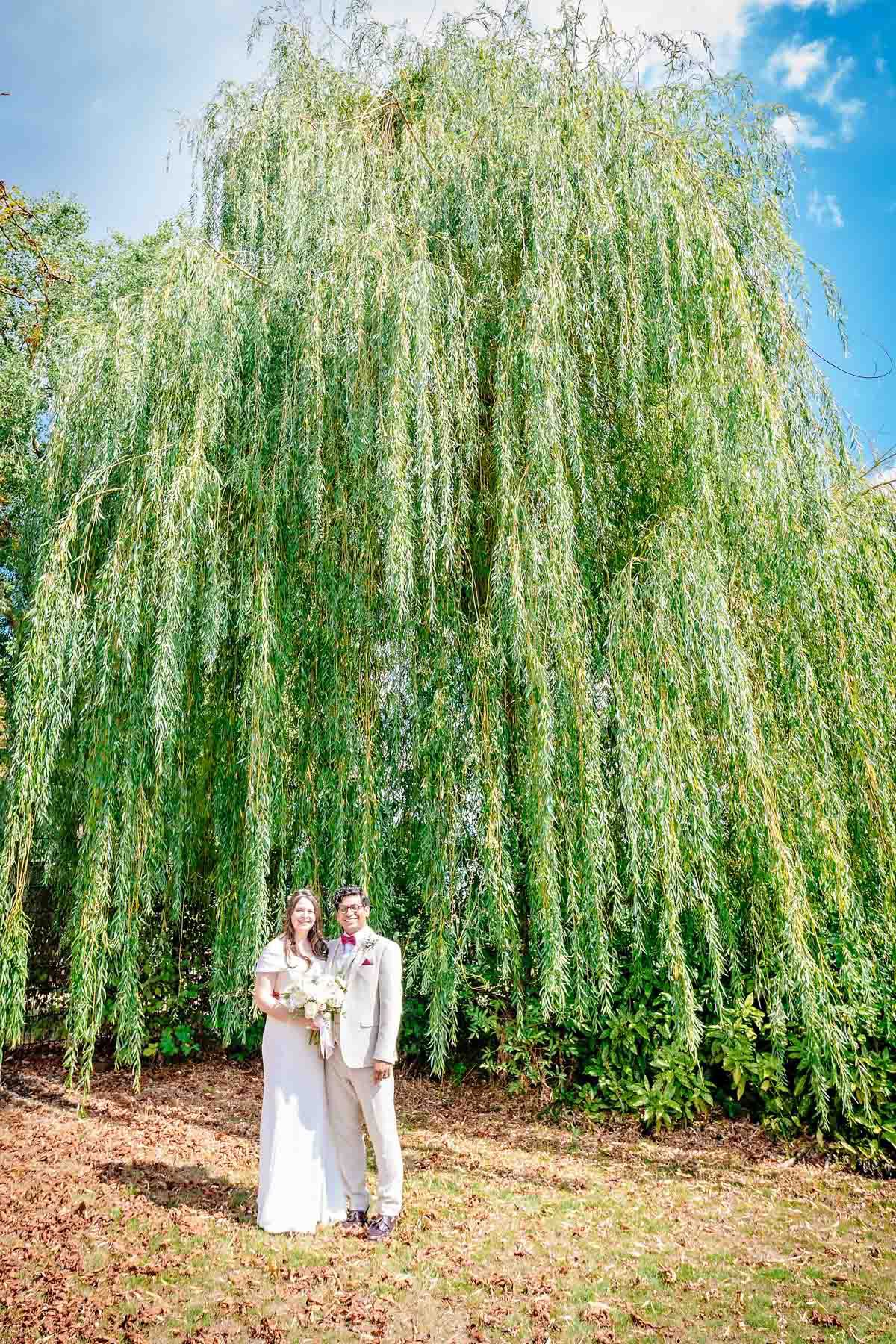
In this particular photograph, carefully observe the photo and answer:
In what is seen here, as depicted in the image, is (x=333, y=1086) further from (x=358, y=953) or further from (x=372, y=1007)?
(x=358, y=953)

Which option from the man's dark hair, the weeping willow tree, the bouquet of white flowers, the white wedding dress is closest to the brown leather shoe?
the white wedding dress

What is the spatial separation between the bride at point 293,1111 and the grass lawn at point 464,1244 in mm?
129

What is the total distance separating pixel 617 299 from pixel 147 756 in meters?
3.42

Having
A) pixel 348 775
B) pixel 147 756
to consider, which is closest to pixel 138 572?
pixel 147 756

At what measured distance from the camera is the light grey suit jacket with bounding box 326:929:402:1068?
126 inches

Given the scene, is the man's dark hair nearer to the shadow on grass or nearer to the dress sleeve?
the dress sleeve

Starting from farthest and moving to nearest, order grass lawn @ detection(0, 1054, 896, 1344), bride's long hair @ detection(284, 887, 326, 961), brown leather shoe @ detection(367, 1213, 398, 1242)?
bride's long hair @ detection(284, 887, 326, 961) < brown leather shoe @ detection(367, 1213, 398, 1242) < grass lawn @ detection(0, 1054, 896, 1344)

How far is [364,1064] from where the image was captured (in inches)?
127

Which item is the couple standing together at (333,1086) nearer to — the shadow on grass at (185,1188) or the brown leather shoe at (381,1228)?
the brown leather shoe at (381,1228)

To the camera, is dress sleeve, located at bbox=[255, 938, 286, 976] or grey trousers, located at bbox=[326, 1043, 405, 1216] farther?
dress sleeve, located at bbox=[255, 938, 286, 976]

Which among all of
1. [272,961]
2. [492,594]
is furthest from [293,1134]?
[492,594]

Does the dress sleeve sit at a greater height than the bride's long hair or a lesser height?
lesser

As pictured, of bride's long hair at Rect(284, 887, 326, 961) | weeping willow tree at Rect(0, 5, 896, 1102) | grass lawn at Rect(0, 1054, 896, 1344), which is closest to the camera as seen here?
grass lawn at Rect(0, 1054, 896, 1344)

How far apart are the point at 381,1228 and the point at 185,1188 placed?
3.66ft
